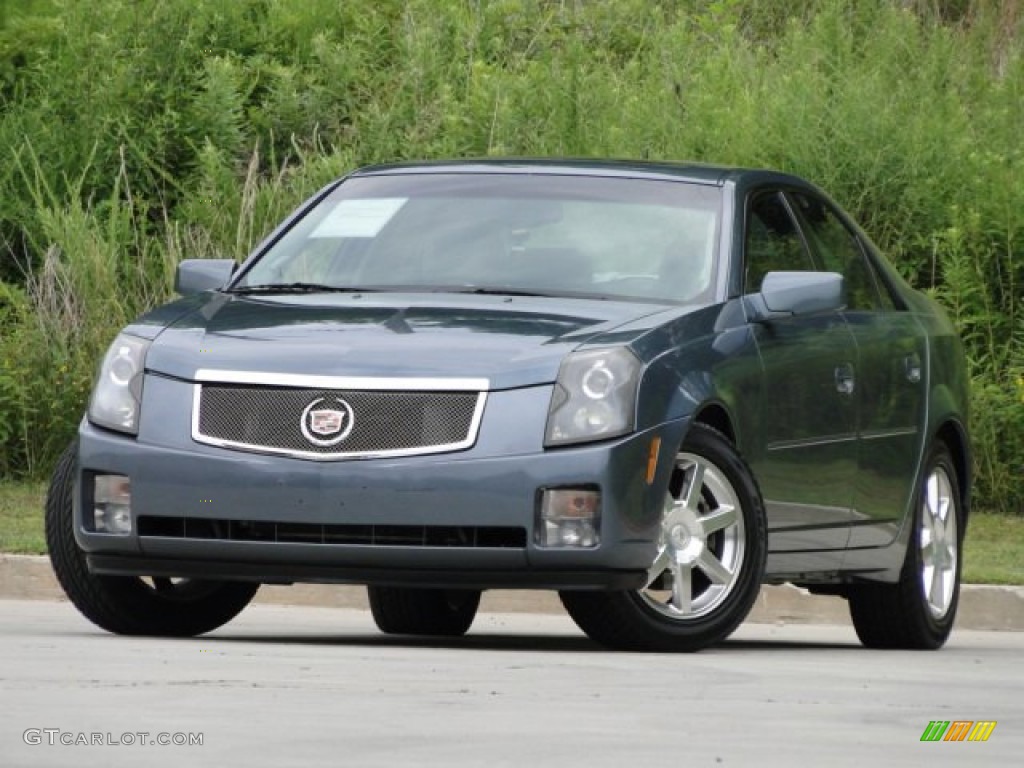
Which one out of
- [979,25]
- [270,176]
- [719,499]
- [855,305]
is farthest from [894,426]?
[979,25]

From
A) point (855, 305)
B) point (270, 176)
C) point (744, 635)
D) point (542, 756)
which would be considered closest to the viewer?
point (542, 756)

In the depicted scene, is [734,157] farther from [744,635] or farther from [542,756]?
[542,756]

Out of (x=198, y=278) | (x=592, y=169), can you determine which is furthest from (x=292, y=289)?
(x=592, y=169)

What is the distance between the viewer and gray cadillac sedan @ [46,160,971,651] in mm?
8297

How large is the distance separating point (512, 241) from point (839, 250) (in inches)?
62.1

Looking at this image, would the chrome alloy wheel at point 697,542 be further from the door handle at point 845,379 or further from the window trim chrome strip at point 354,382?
the door handle at point 845,379

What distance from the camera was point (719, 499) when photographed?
882cm

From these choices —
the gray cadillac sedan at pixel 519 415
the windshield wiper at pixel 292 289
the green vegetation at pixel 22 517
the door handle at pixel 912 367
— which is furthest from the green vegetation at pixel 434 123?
the windshield wiper at pixel 292 289

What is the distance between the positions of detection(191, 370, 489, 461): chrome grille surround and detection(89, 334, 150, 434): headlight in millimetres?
356

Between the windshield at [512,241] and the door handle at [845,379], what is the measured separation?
688mm

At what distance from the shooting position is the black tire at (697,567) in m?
8.63

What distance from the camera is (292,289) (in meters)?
9.55

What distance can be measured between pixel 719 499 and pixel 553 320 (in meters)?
0.78

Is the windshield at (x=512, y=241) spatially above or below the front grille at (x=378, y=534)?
above
